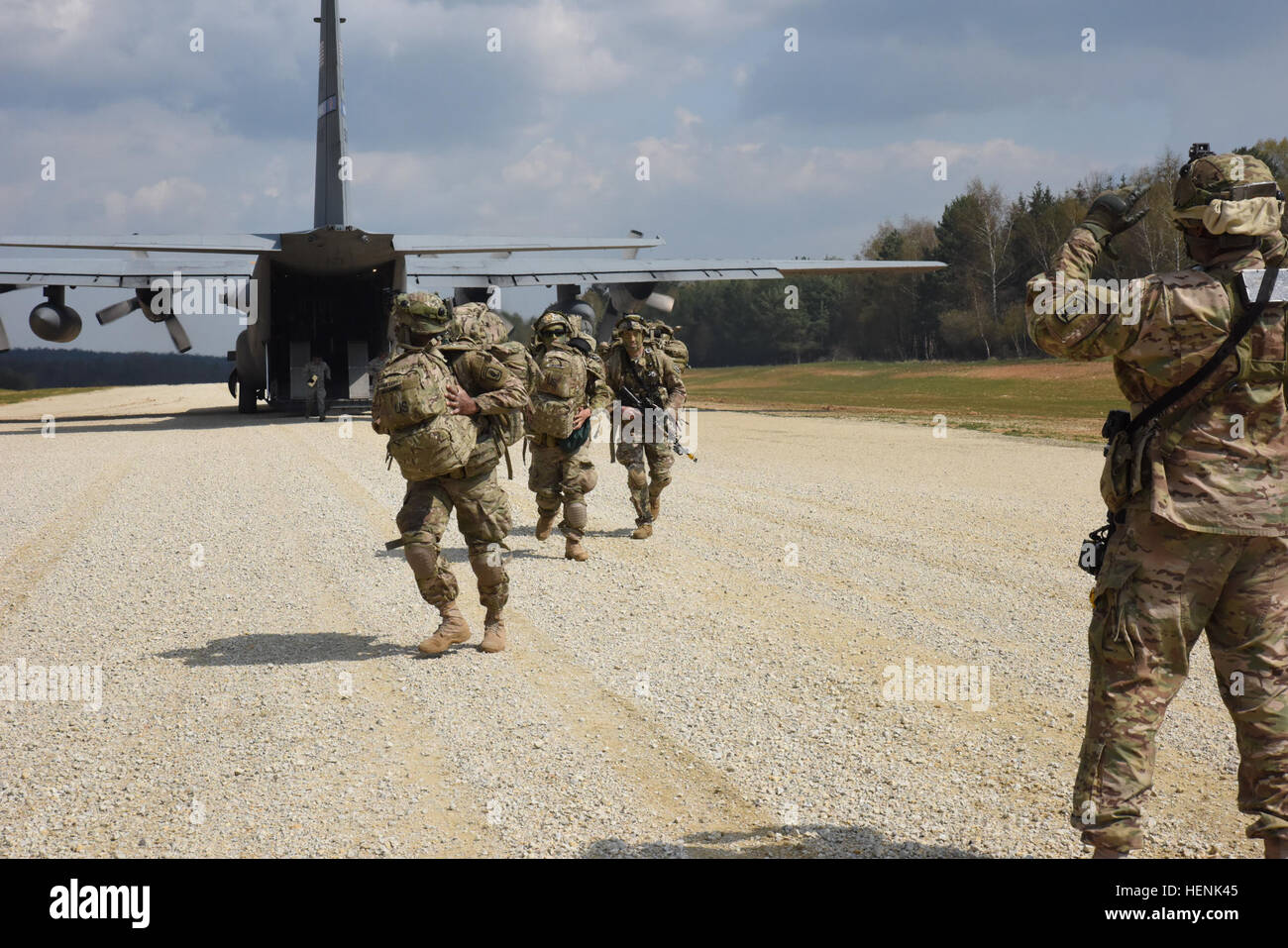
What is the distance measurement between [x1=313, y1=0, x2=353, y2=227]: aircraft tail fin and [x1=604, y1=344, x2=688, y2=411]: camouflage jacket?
1877cm

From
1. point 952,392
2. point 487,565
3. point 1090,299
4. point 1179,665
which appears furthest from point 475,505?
point 952,392

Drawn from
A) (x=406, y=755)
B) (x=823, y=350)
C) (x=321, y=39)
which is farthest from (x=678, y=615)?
(x=823, y=350)

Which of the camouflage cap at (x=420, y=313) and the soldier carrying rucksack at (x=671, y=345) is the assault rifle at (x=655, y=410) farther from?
the camouflage cap at (x=420, y=313)

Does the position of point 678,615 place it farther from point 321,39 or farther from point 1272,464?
point 321,39

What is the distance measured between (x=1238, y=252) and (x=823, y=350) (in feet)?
258

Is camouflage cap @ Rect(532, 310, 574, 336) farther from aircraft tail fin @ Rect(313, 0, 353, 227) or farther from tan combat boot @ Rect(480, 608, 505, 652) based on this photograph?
aircraft tail fin @ Rect(313, 0, 353, 227)

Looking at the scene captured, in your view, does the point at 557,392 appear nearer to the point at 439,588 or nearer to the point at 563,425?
the point at 563,425

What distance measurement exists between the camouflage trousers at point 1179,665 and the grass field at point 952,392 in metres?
17.9

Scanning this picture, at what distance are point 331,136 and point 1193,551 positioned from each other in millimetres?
28325

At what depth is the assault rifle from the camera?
1109cm

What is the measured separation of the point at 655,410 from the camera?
11117 millimetres

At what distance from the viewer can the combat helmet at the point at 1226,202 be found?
11.7ft

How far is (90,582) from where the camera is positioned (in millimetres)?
9070

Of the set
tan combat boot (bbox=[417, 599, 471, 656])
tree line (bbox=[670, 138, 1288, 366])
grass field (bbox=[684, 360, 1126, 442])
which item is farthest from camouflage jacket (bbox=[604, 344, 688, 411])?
tree line (bbox=[670, 138, 1288, 366])
